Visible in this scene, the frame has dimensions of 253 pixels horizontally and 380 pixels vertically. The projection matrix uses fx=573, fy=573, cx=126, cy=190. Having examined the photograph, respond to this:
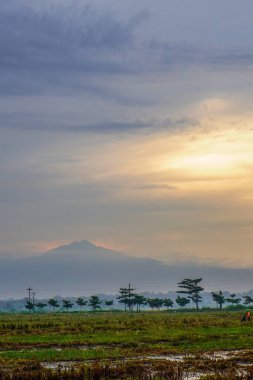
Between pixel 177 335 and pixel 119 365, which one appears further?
pixel 177 335

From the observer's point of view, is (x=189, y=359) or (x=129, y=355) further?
(x=129, y=355)

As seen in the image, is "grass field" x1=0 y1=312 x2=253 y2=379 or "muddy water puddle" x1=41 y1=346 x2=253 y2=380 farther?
"muddy water puddle" x1=41 y1=346 x2=253 y2=380

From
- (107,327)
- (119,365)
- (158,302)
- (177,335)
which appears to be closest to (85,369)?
(119,365)

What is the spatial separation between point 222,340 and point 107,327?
1581 centimetres

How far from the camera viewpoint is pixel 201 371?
74.2 ft

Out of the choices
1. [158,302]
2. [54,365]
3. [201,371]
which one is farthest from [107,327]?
[158,302]

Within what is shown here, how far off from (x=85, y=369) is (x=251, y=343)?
14.2 meters

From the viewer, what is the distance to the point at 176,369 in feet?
73.5

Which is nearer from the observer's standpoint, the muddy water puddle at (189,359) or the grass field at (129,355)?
the grass field at (129,355)

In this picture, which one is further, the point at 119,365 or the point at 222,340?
the point at 222,340

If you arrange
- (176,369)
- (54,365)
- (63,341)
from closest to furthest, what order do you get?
(176,369), (54,365), (63,341)

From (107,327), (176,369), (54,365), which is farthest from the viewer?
(107,327)

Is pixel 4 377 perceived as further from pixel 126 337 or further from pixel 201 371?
pixel 126 337

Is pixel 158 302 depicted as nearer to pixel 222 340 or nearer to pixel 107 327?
pixel 107 327
